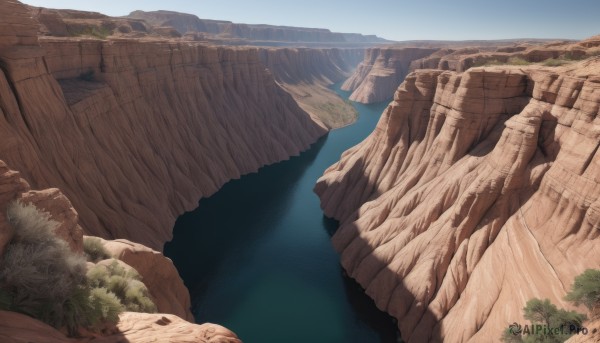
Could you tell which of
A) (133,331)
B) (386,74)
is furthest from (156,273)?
(386,74)

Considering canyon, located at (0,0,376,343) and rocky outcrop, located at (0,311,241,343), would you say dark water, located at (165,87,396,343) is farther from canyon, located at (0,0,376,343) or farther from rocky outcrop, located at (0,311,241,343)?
rocky outcrop, located at (0,311,241,343)

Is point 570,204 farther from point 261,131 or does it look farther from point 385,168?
point 261,131

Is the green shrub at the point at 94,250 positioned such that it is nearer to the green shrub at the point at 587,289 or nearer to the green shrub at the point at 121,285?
the green shrub at the point at 121,285

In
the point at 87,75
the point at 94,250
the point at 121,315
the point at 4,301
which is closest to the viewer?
the point at 4,301

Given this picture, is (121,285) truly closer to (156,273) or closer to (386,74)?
(156,273)

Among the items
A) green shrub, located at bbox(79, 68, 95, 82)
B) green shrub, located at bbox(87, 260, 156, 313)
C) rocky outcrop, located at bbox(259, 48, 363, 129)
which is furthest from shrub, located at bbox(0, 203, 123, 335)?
rocky outcrop, located at bbox(259, 48, 363, 129)

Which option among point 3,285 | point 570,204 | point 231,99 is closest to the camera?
point 3,285

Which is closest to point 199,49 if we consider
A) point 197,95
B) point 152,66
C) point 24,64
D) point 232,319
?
point 197,95
